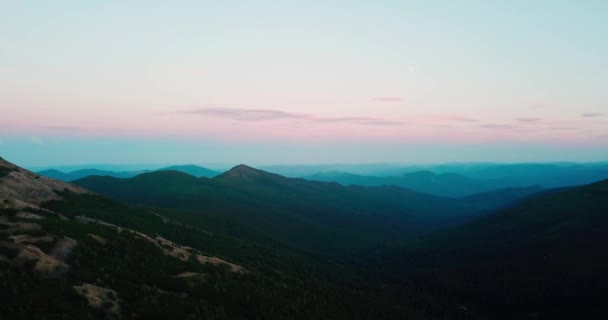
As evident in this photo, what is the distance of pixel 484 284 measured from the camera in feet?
514

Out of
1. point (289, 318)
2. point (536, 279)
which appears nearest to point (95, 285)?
point (289, 318)

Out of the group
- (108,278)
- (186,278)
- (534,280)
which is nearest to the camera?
(108,278)

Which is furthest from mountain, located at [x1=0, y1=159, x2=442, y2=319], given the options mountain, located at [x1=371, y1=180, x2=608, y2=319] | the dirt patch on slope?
mountain, located at [x1=371, y1=180, x2=608, y2=319]

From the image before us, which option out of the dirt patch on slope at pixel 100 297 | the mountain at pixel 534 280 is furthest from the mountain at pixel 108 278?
the mountain at pixel 534 280

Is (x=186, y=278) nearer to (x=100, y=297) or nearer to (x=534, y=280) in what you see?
(x=100, y=297)

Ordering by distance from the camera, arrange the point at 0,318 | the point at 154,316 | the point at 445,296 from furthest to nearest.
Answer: the point at 445,296 → the point at 154,316 → the point at 0,318

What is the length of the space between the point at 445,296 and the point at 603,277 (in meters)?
66.4

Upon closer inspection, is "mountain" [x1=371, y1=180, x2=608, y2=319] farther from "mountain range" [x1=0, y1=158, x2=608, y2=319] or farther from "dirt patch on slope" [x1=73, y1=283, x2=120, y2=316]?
"dirt patch on slope" [x1=73, y1=283, x2=120, y2=316]

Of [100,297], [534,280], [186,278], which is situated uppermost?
[100,297]

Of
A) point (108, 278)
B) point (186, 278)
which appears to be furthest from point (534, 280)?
point (108, 278)

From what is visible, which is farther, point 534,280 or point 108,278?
point 534,280

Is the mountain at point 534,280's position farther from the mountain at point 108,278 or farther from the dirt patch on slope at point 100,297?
the dirt patch on slope at point 100,297

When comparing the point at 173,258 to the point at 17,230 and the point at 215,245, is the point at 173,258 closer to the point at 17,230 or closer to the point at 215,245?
the point at 17,230

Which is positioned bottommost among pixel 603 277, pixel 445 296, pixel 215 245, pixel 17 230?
pixel 445 296
